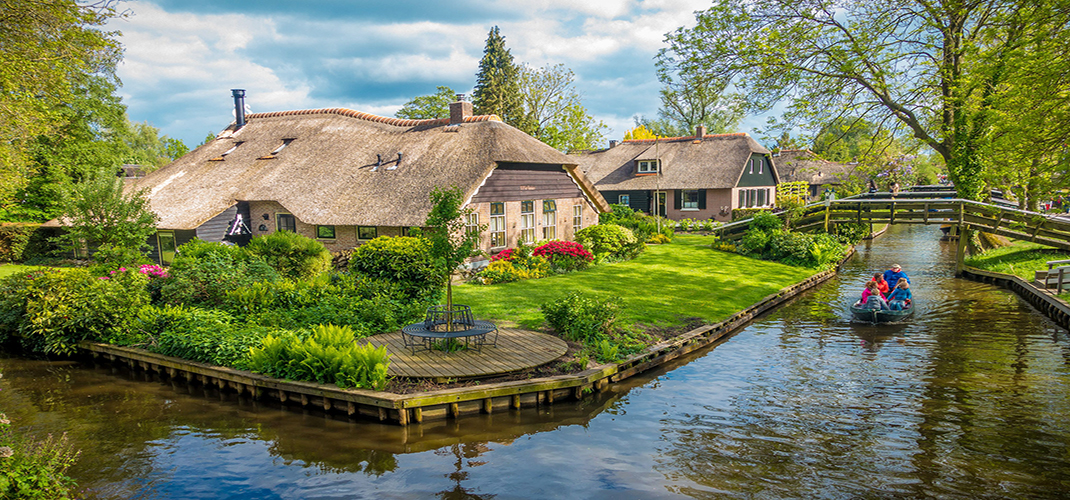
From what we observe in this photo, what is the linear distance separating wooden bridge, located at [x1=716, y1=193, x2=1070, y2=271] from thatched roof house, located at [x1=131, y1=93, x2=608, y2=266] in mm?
10212

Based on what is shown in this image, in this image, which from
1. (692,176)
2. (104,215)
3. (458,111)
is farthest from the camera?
(692,176)

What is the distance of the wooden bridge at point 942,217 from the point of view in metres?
20.5

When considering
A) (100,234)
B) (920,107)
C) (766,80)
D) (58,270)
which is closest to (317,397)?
(58,270)

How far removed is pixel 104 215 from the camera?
16562 mm

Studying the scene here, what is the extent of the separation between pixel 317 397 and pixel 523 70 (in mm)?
41666

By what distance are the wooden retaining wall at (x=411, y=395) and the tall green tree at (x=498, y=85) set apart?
36.3 meters

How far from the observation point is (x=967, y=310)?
56.1 ft

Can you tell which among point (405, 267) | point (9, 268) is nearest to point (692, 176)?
point (405, 267)

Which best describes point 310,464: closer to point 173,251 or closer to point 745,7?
point 173,251

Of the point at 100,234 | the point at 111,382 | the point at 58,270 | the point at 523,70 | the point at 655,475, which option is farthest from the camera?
the point at 523,70

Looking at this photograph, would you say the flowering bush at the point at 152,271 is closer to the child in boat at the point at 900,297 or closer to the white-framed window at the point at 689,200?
the child in boat at the point at 900,297

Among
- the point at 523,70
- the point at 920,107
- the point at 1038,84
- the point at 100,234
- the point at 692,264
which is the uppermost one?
the point at 523,70

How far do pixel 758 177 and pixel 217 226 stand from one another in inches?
1414

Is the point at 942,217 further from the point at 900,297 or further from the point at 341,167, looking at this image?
the point at 341,167
